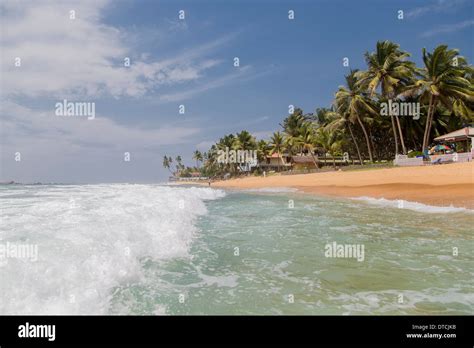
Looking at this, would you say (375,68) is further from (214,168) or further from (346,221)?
(214,168)

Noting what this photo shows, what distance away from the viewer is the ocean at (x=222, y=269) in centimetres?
411

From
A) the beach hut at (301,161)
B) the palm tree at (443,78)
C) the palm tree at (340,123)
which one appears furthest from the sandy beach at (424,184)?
the beach hut at (301,161)

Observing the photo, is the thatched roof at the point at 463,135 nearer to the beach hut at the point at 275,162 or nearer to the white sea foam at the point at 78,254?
the white sea foam at the point at 78,254

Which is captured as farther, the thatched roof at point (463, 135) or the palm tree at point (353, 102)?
the palm tree at point (353, 102)

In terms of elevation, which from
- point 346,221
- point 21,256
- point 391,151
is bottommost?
point 346,221

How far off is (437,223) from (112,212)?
35.6 feet

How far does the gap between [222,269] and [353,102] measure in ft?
160

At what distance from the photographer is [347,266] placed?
5.92 metres

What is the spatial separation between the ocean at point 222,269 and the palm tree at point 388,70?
38.5 m

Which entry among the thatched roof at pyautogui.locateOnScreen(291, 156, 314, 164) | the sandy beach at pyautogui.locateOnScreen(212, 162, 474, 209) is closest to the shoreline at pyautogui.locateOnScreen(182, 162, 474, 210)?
the sandy beach at pyautogui.locateOnScreen(212, 162, 474, 209)

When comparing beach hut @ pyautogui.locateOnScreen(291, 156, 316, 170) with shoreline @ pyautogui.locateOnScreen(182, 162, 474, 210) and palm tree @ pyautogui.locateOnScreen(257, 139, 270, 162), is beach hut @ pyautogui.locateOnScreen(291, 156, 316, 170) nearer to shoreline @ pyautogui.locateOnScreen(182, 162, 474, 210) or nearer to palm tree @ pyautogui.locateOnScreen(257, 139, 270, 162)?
palm tree @ pyautogui.locateOnScreen(257, 139, 270, 162)

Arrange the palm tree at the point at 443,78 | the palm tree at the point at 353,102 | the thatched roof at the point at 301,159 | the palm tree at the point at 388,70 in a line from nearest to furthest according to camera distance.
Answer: the palm tree at the point at 443,78, the palm tree at the point at 388,70, the palm tree at the point at 353,102, the thatched roof at the point at 301,159

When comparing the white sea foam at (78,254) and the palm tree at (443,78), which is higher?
the palm tree at (443,78)
